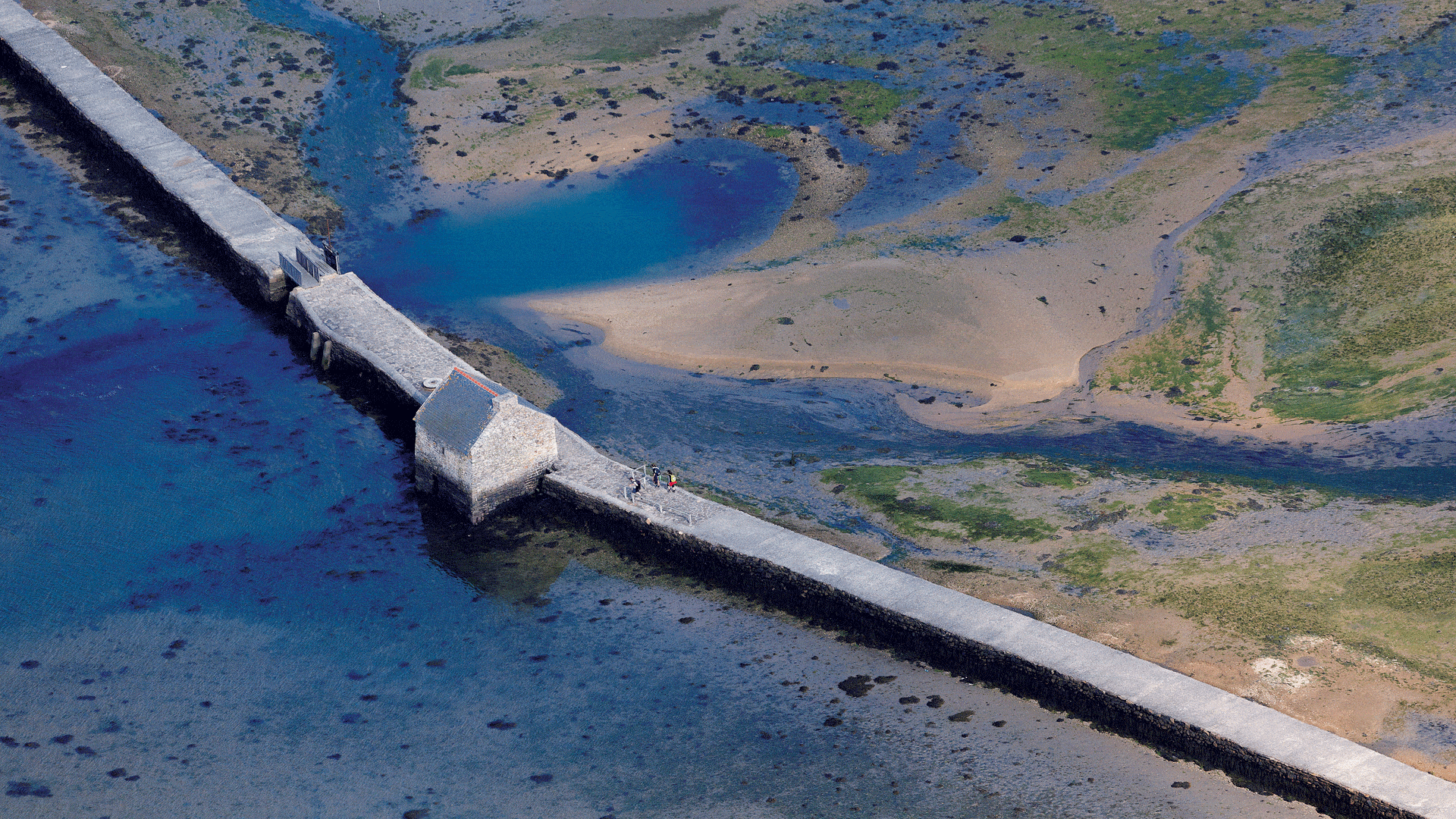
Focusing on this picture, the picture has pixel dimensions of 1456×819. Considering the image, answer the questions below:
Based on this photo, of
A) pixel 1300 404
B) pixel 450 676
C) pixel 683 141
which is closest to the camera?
pixel 450 676

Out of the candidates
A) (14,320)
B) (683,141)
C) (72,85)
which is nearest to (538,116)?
(683,141)

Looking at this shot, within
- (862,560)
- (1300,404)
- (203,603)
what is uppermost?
(1300,404)

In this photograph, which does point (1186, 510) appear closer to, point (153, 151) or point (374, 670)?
point (374, 670)

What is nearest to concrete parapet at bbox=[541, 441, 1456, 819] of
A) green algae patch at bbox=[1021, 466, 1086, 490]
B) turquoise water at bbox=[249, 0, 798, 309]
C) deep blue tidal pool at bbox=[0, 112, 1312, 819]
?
deep blue tidal pool at bbox=[0, 112, 1312, 819]

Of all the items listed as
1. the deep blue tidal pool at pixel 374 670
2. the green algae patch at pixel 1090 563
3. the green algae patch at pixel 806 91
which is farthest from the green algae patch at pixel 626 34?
the green algae patch at pixel 1090 563

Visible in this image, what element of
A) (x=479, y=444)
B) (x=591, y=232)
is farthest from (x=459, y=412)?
(x=591, y=232)

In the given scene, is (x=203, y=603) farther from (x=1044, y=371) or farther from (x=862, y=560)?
(x=1044, y=371)

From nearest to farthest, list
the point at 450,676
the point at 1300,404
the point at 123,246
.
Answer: the point at 450,676 < the point at 1300,404 < the point at 123,246

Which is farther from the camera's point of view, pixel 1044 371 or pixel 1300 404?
pixel 1044 371
